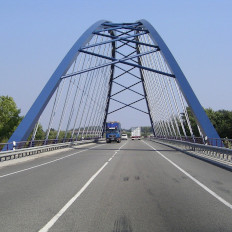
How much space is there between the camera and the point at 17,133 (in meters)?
27.5

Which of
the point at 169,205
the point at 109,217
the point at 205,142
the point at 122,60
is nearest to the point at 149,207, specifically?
the point at 169,205

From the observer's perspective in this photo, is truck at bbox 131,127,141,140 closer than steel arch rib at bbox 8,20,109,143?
No

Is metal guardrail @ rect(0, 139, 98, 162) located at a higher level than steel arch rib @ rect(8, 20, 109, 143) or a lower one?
lower

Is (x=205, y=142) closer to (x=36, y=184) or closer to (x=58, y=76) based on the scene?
(x=58, y=76)

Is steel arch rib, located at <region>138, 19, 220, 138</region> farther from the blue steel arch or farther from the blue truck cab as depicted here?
the blue truck cab

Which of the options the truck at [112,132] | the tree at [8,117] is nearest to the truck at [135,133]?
the truck at [112,132]

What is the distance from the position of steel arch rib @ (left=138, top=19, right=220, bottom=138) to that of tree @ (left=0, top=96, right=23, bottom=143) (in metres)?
36.0

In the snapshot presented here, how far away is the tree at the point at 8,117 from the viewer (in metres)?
65.1

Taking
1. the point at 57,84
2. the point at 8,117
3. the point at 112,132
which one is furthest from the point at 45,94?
the point at 8,117

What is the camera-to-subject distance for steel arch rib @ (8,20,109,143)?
91.0ft

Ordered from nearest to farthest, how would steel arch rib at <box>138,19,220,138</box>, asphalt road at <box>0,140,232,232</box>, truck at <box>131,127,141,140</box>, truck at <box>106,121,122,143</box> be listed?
asphalt road at <box>0,140,232,232</box>, steel arch rib at <box>138,19,220,138</box>, truck at <box>106,121,122,143</box>, truck at <box>131,127,141,140</box>

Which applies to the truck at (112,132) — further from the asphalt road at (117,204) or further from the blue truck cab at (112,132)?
the asphalt road at (117,204)

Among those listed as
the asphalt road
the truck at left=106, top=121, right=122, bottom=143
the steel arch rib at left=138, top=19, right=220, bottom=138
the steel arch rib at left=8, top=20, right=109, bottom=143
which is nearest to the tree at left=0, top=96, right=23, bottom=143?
the truck at left=106, top=121, right=122, bottom=143

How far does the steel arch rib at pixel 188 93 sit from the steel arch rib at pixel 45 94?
24.9 feet
